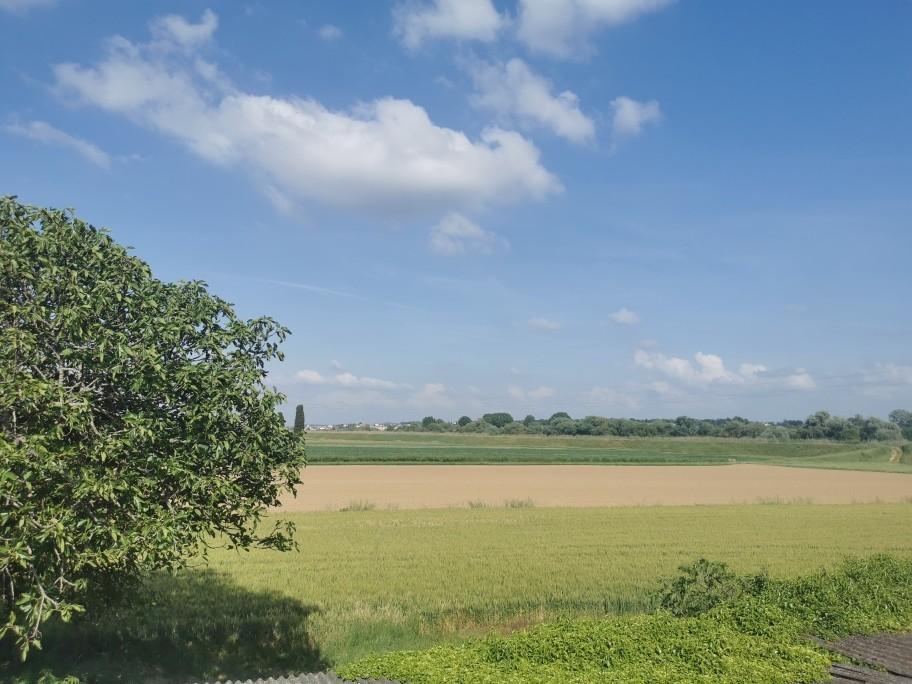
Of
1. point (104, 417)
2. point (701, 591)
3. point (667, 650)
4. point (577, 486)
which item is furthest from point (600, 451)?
point (104, 417)

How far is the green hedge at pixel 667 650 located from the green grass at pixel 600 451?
81302mm

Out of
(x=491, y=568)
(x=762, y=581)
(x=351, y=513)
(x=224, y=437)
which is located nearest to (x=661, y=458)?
(x=351, y=513)

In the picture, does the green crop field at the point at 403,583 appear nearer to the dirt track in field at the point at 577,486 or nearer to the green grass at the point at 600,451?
the dirt track in field at the point at 577,486

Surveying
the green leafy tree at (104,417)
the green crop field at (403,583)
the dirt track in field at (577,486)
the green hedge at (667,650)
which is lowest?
the dirt track in field at (577,486)

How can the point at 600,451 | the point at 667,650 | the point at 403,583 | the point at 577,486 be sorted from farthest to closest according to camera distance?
the point at 600,451 → the point at 577,486 → the point at 403,583 → the point at 667,650

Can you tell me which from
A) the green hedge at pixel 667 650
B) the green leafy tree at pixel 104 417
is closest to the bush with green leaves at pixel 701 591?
the green hedge at pixel 667 650

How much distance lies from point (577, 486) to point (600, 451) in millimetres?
76855

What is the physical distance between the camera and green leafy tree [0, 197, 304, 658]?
9.00 m

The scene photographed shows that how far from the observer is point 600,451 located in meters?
142

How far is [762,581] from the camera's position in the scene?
15984 mm

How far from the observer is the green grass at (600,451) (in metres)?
106

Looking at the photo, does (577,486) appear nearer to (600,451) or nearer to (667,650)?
(667,650)

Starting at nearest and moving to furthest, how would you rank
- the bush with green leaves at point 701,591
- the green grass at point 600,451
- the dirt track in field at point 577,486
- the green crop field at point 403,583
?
the bush with green leaves at point 701,591 → the green crop field at point 403,583 → the dirt track in field at point 577,486 → the green grass at point 600,451

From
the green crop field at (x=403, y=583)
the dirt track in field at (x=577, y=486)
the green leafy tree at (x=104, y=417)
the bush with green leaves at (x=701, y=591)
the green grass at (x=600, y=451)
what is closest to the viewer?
the green leafy tree at (x=104, y=417)
